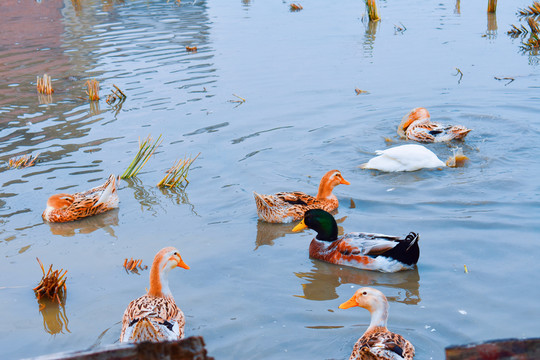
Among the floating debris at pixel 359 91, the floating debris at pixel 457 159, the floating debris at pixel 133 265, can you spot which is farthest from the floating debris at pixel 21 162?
the floating debris at pixel 359 91

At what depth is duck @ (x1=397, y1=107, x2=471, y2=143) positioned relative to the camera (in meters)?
10.4

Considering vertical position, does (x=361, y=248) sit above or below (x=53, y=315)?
above

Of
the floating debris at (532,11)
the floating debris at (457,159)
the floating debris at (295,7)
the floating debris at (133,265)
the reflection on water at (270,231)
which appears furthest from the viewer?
the floating debris at (295,7)

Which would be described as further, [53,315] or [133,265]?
[133,265]

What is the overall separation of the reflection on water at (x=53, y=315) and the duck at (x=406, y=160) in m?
5.03

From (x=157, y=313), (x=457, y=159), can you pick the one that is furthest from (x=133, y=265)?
(x=457, y=159)

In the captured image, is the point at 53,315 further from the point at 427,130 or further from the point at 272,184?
the point at 427,130

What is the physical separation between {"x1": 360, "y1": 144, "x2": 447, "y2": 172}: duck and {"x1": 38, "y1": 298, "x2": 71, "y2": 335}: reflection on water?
5.03m

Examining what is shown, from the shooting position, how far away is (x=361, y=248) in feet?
22.1

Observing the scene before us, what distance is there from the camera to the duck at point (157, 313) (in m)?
4.73

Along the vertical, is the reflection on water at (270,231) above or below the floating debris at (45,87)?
below

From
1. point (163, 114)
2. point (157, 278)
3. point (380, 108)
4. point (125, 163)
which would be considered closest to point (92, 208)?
point (125, 163)

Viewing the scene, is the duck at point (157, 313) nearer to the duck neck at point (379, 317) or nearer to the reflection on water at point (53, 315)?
the reflection on water at point (53, 315)

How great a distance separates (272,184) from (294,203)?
106 centimetres
